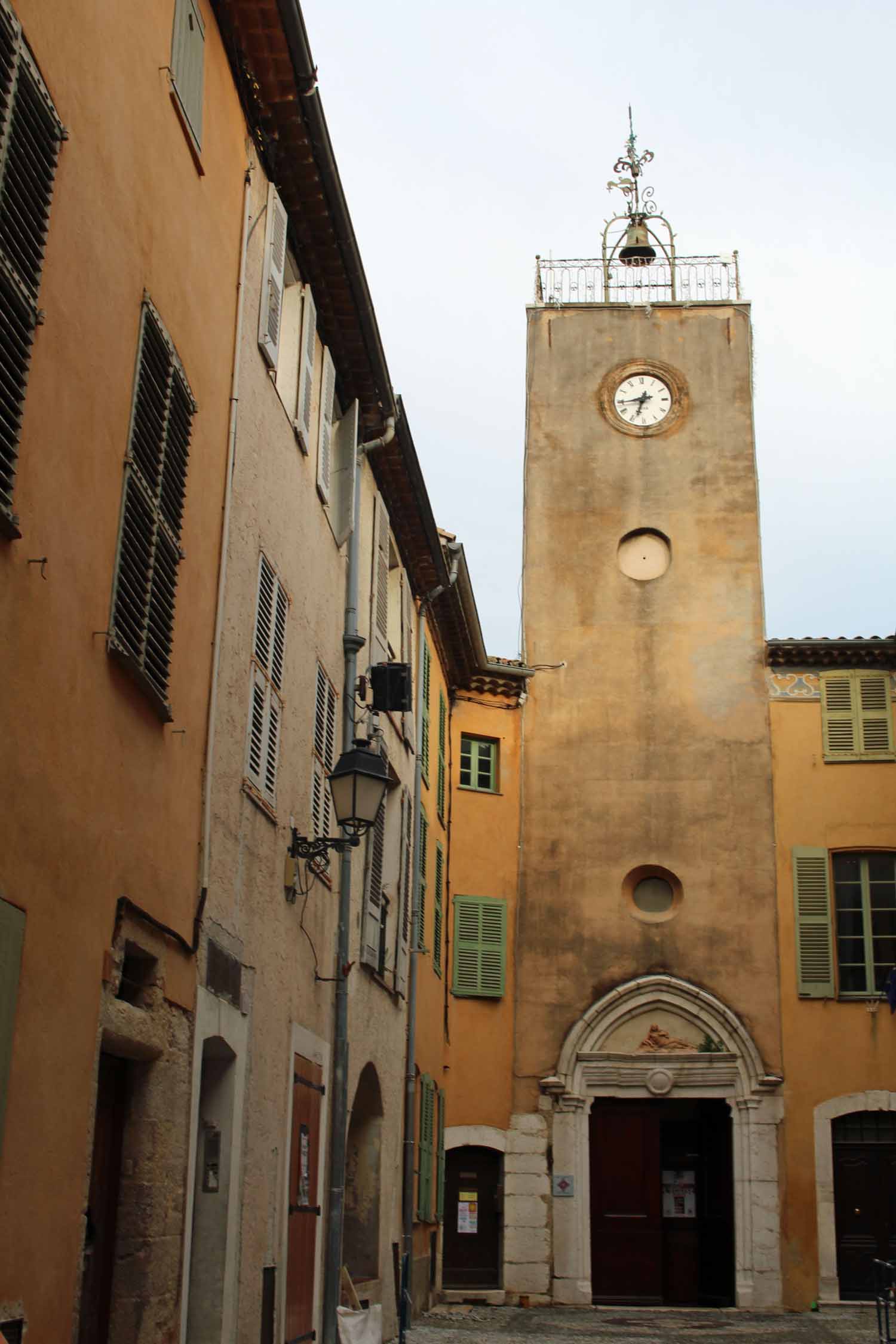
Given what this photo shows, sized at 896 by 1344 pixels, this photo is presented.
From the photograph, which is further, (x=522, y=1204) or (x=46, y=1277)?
(x=522, y=1204)

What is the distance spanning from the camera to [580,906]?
21.7 meters

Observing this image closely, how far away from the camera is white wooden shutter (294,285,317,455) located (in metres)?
11.3

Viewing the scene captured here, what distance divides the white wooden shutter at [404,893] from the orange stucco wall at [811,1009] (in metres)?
6.41

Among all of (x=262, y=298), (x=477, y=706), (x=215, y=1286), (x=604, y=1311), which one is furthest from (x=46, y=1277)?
(x=477, y=706)

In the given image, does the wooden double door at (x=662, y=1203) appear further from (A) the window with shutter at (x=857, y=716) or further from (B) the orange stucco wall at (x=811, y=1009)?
(A) the window with shutter at (x=857, y=716)

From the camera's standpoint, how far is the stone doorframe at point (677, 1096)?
64.9 ft

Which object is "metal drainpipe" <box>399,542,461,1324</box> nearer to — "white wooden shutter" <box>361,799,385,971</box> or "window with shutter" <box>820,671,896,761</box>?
"white wooden shutter" <box>361,799,385,971</box>

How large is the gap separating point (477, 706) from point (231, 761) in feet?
44.8

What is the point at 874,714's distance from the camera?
2158cm

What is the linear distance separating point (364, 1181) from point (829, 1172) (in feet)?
26.9

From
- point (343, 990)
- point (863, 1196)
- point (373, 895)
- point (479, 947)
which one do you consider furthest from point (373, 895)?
point (863, 1196)

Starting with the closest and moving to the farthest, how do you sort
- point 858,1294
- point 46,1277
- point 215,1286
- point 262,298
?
point 46,1277 < point 215,1286 < point 262,298 < point 858,1294

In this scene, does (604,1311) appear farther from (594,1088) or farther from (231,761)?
(231,761)

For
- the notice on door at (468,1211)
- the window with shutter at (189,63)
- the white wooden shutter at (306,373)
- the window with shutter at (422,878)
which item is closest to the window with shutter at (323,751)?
the white wooden shutter at (306,373)
